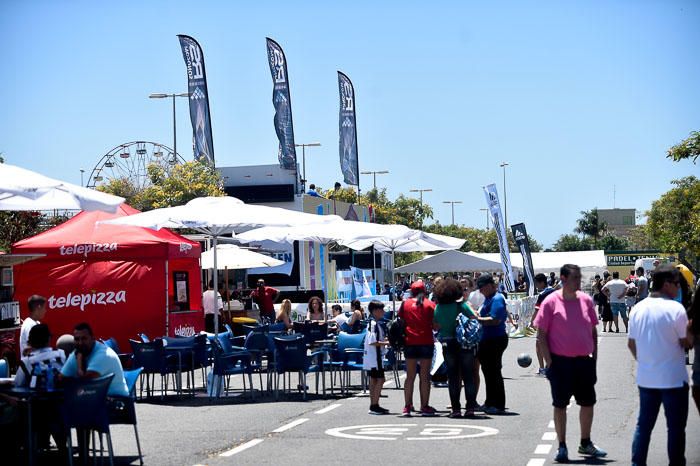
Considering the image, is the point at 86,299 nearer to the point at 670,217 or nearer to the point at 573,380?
the point at 573,380

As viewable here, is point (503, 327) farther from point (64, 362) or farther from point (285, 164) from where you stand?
point (285, 164)

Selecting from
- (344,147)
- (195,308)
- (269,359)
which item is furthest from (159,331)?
(344,147)

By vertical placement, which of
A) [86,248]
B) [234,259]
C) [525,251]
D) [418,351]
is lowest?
[418,351]

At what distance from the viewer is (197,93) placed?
4475 centimetres

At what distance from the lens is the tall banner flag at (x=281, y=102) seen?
4903 centimetres

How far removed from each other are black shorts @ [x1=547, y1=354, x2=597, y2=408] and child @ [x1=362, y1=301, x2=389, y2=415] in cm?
434

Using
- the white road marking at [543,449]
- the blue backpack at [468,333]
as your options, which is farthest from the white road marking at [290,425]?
the white road marking at [543,449]

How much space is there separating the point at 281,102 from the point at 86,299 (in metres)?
27.2

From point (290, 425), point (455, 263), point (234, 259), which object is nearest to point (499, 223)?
point (455, 263)

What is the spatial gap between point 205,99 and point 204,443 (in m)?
33.4

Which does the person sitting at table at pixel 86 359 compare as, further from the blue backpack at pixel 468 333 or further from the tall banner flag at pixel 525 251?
the tall banner flag at pixel 525 251

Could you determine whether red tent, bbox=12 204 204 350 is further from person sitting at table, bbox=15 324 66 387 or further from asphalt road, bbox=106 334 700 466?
person sitting at table, bbox=15 324 66 387

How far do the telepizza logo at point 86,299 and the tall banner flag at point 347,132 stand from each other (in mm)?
36706

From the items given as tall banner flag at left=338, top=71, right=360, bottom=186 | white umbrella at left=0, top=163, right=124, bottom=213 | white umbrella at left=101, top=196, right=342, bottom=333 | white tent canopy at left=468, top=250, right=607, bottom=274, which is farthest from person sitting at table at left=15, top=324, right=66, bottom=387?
tall banner flag at left=338, top=71, right=360, bottom=186
